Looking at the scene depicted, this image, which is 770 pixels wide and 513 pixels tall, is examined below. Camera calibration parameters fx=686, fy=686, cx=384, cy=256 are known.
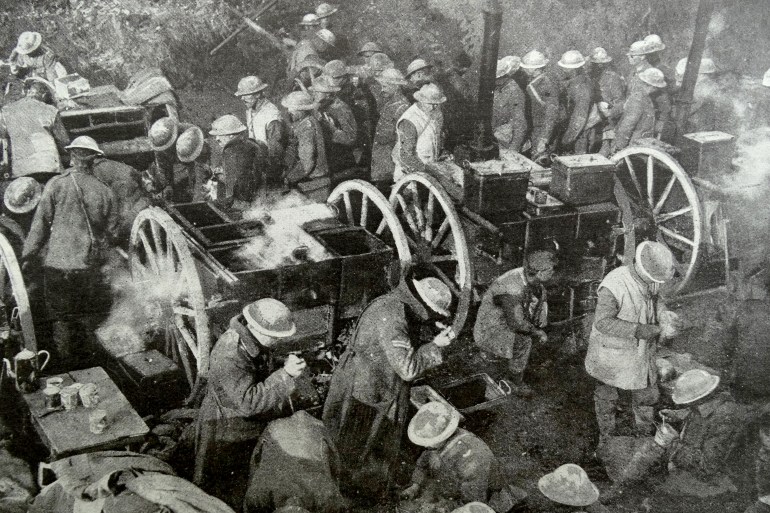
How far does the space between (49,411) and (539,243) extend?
5.38m

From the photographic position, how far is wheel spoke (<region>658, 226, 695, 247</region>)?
8.41 meters

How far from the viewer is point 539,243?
8.09 metres

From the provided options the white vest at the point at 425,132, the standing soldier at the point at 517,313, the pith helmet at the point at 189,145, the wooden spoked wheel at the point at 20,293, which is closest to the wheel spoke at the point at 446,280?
the standing soldier at the point at 517,313

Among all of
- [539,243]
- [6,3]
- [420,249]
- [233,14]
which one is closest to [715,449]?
[539,243]

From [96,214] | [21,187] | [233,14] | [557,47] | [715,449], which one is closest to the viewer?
[715,449]

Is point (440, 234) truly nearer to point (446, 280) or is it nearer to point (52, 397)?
point (446, 280)

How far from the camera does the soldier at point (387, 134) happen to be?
33.6ft

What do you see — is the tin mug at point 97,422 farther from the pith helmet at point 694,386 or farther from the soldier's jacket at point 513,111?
the soldier's jacket at point 513,111

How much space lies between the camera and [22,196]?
340 inches

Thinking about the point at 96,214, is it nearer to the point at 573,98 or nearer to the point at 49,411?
the point at 49,411

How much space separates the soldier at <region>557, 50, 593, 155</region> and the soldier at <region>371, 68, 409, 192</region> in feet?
10.8

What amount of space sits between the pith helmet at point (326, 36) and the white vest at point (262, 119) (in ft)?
13.4

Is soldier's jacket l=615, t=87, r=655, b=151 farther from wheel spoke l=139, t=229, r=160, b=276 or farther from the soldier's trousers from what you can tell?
wheel spoke l=139, t=229, r=160, b=276

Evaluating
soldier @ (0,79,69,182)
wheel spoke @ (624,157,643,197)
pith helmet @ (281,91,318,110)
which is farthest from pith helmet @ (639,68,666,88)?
soldier @ (0,79,69,182)
